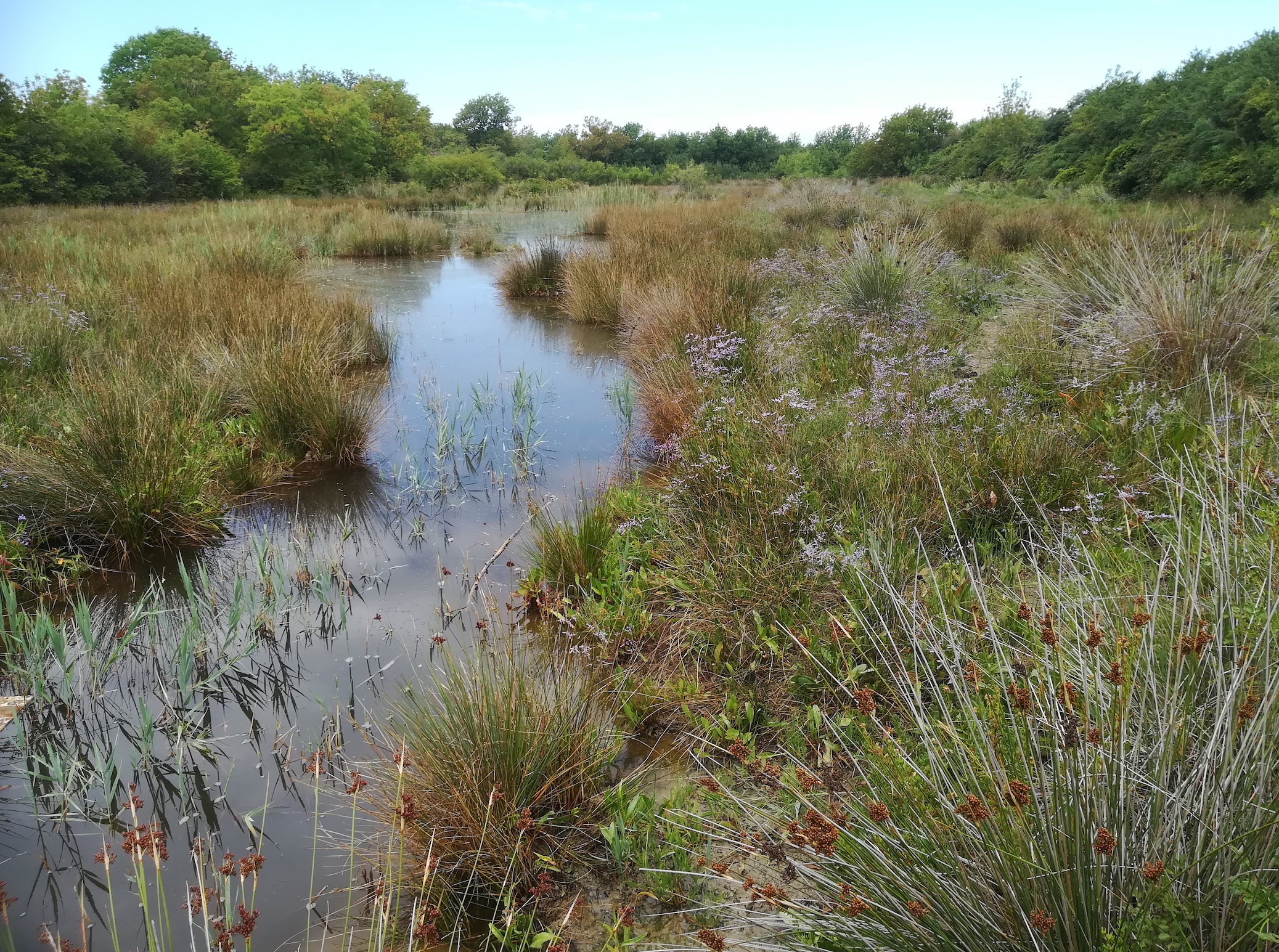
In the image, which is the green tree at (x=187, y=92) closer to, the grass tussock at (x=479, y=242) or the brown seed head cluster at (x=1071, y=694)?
the grass tussock at (x=479, y=242)

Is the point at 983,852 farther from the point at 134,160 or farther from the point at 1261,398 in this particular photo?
the point at 134,160

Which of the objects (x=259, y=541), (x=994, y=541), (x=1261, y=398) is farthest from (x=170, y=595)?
(x=1261, y=398)

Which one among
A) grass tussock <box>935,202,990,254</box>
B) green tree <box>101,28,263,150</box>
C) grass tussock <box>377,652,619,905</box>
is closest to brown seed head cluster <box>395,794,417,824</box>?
grass tussock <box>377,652,619,905</box>

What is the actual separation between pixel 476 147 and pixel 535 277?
4788cm

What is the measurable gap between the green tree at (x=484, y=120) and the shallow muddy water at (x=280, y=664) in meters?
55.0

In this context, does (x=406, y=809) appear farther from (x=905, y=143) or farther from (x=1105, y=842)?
(x=905, y=143)

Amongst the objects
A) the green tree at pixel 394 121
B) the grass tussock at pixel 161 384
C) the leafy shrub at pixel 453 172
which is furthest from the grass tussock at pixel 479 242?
the green tree at pixel 394 121

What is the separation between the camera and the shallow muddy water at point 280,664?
2021mm

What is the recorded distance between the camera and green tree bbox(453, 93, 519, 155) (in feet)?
176

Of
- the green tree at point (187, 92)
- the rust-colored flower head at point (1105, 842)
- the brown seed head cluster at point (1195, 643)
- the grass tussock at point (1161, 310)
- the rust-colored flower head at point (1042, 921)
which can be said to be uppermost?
the green tree at point (187, 92)

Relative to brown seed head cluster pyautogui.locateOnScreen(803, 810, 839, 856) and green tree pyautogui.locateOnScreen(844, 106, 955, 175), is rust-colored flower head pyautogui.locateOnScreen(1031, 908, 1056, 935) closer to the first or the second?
brown seed head cluster pyautogui.locateOnScreen(803, 810, 839, 856)

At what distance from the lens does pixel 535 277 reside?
1034cm

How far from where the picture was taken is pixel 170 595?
3.38 m

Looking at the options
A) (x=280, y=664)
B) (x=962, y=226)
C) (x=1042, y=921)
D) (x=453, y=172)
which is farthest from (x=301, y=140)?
(x=1042, y=921)
